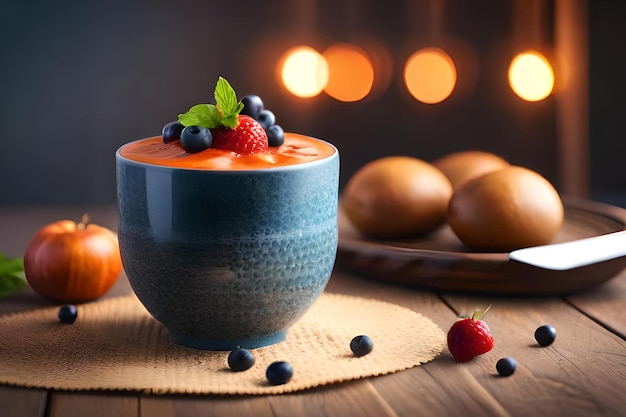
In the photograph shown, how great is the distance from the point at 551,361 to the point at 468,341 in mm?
78

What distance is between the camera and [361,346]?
0.84 meters

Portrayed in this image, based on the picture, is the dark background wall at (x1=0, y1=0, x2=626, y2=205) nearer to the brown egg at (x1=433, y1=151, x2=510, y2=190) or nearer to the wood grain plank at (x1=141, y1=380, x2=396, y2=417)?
the brown egg at (x1=433, y1=151, x2=510, y2=190)

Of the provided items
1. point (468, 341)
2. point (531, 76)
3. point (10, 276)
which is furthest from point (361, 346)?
point (531, 76)

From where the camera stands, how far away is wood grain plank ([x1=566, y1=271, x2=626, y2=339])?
95 centimetres

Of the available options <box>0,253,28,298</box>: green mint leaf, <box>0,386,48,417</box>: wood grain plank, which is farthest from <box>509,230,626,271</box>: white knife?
<box>0,253,28,298</box>: green mint leaf

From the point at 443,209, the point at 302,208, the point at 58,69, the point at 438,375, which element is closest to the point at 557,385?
the point at 438,375

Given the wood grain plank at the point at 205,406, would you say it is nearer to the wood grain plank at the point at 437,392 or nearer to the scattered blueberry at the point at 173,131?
the wood grain plank at the point at 437,392

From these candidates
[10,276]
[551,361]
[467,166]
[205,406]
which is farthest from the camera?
[467,166]

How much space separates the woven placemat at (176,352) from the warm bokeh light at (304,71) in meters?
0.80

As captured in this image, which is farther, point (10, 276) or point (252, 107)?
point (10, 276)

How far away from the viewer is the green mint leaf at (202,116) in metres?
Result: 0.84

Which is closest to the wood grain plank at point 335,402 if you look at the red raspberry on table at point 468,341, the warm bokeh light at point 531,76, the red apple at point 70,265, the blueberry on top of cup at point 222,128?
the red raspberry on table at point 468,341

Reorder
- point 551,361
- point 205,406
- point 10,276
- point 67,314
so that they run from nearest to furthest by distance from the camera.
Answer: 1. point 205,406
2. point 551,361
3. point 67,314
4. point 10,276

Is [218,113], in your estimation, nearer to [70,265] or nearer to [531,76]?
[70,265]
